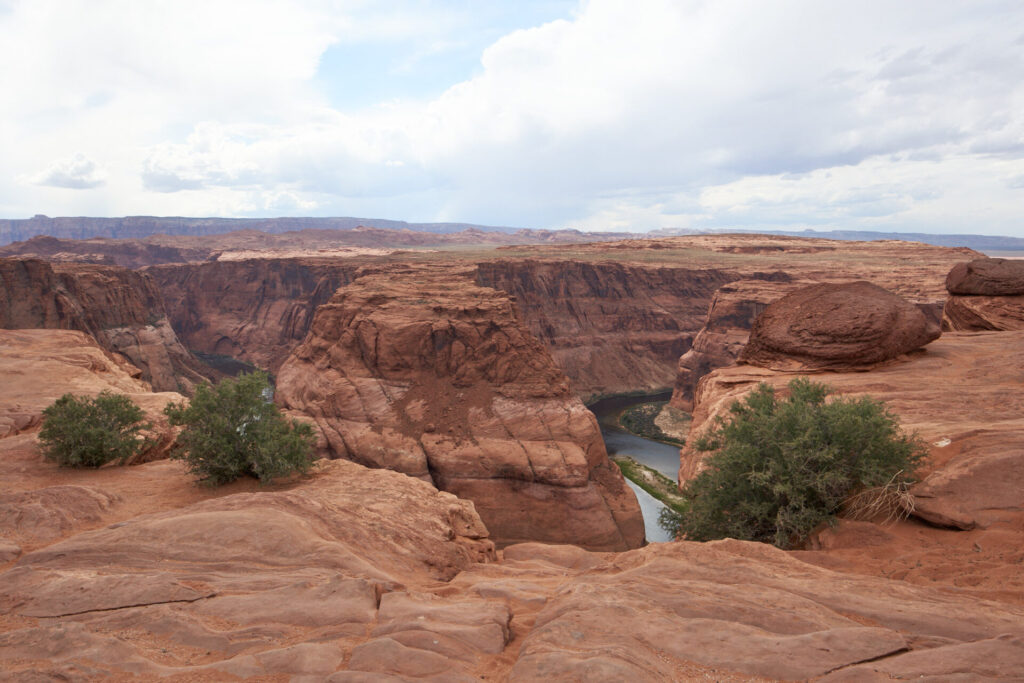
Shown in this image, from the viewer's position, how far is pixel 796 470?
9812 mm

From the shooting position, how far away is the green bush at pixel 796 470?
31.4 ft

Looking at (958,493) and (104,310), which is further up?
(104,310)

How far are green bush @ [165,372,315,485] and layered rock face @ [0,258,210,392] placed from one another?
3012cm

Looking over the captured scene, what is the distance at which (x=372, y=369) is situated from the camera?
32094mm

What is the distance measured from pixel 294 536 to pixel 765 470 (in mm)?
8198

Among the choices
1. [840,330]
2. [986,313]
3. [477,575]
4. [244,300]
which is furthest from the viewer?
[244,300]

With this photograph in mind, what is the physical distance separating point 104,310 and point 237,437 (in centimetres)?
5347

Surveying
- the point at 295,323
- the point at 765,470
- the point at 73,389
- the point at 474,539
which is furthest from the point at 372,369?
the point at 295,323

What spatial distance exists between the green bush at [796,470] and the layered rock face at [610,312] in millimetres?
56082

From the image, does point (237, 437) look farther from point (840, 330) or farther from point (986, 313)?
point (986, 313)

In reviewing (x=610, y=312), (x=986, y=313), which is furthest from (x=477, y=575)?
(x=610, y=312)

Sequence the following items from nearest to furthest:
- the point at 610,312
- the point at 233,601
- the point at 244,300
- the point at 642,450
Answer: the point at 233,601, the point at 642,450, the point at 610,312, the point at 244,300

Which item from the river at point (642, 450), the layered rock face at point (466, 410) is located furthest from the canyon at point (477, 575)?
the river at point (642, 450)

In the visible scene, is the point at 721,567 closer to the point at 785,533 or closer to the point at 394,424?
the point at 785,533
